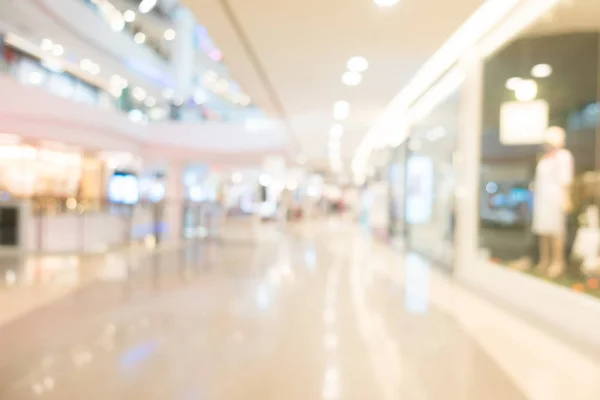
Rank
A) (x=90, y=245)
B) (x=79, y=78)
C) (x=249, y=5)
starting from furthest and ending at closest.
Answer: (x=79, y=78), (x=90, y=245), (x=249, y=5)

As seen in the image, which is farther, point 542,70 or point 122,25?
point 122,25

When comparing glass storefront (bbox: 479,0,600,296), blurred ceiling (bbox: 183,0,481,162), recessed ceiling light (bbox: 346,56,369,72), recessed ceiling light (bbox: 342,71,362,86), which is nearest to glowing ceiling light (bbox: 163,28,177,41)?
blurred ceiling (bbox: 183,0,481,162)

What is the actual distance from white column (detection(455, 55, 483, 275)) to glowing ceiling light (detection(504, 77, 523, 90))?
1.20 ft

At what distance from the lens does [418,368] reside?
344 cm

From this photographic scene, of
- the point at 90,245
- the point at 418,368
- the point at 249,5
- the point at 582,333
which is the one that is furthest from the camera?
the point at 90,245

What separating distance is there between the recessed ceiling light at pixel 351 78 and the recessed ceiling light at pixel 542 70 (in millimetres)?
2427

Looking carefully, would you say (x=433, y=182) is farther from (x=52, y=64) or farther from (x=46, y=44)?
(x=52, y=64)

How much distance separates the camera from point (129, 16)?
57.5 ft

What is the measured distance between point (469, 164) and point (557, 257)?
1.89 metres

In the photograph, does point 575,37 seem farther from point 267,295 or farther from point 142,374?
point 142,374

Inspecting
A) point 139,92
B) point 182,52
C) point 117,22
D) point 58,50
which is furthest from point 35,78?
point 182,52

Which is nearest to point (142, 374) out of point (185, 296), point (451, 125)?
point (185, 296)

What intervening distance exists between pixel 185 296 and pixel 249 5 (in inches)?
126

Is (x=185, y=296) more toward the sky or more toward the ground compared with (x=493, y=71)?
more toward the ground
